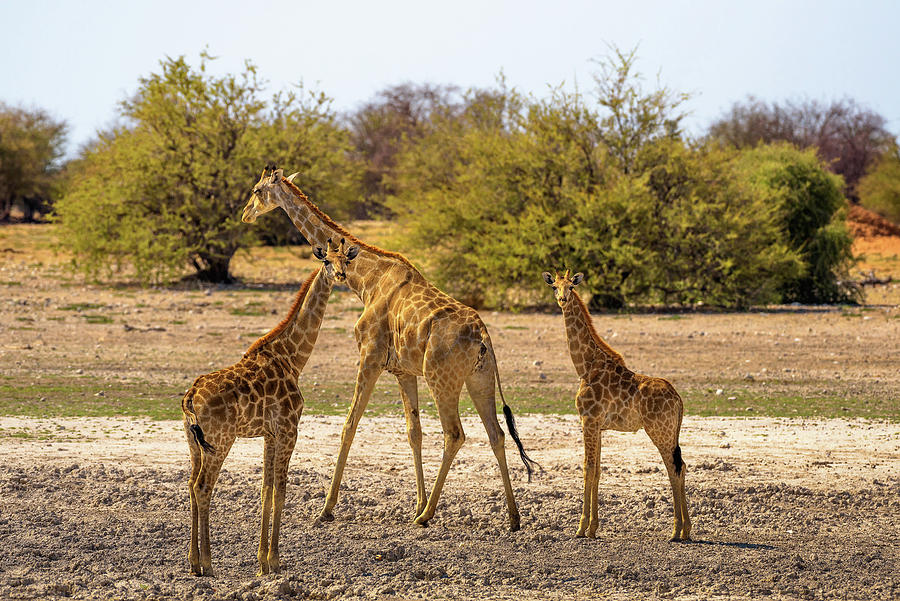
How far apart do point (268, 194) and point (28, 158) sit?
47206mm

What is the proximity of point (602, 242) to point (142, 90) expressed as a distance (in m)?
14.3

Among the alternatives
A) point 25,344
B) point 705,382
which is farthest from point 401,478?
point 25,344

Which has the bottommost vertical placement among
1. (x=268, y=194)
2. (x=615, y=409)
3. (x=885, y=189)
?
(x=615, y=409)

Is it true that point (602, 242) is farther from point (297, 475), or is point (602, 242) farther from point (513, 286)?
point (297, 475)

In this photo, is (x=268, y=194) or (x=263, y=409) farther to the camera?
(x=268, y=194)

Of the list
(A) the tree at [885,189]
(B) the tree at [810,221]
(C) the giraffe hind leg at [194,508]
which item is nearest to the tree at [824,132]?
(A) the tree at [885,189]

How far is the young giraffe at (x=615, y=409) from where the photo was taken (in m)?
7.12

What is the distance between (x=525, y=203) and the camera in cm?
2534

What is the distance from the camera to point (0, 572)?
6.76 meters

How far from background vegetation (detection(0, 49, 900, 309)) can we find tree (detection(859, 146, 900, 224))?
22268mm

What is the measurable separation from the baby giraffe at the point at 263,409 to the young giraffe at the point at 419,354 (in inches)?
31.3

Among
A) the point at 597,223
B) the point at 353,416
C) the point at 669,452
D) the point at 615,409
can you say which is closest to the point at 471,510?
the point at 353,416

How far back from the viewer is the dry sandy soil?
21.9 ft

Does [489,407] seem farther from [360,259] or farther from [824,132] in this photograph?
[824,132]
